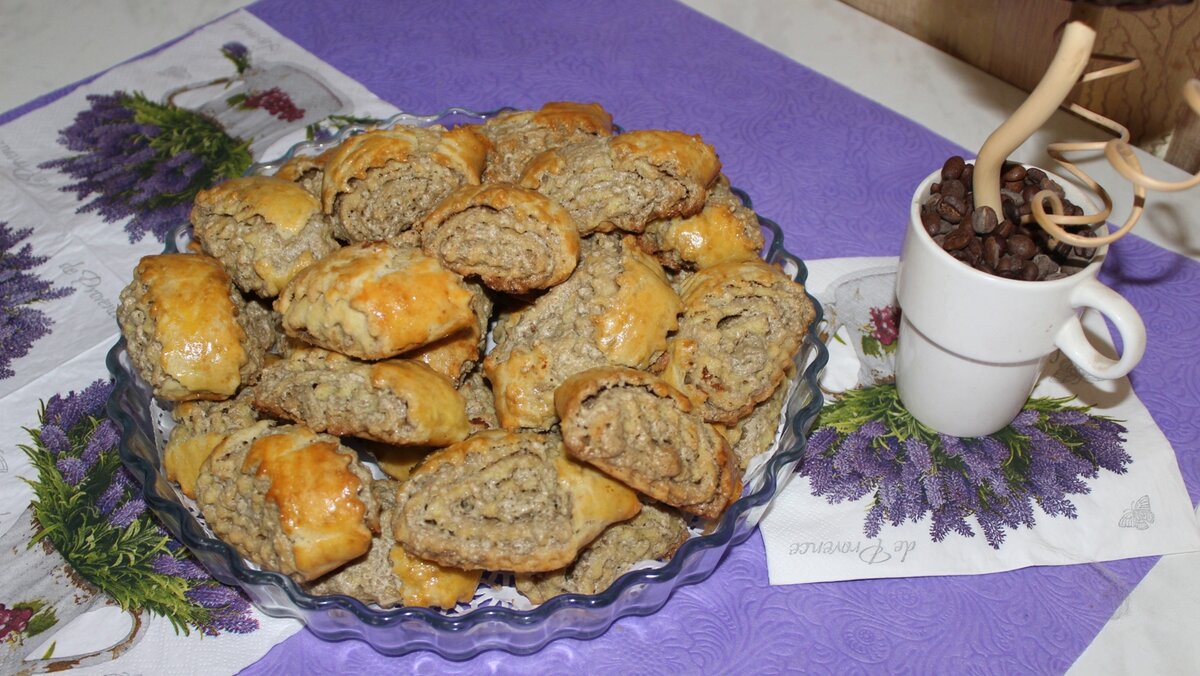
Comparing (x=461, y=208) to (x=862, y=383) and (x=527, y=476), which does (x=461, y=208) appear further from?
(x=862, y=383)

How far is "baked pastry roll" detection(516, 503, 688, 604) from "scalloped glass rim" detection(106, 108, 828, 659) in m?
0.04

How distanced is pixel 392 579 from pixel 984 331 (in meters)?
1.22

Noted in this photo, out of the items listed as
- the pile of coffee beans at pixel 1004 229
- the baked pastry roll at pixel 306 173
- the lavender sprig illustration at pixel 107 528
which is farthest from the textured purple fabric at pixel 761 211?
the baked pastry roll at pixel 306 173

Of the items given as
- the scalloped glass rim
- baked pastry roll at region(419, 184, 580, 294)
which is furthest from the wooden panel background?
baked pastry roll at region(419, 184, 580, 294)

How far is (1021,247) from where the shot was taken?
1859 millimetres

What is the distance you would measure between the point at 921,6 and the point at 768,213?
1.18 m

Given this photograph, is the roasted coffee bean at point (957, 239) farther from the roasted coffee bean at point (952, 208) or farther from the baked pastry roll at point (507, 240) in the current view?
the baked pastry roll at point (507, 240)

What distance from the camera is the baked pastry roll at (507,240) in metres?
1.85

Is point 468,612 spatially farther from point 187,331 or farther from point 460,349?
point 187,331

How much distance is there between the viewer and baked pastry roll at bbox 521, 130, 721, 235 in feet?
6.47

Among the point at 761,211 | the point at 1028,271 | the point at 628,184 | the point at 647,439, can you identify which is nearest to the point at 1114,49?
the point at 761,211

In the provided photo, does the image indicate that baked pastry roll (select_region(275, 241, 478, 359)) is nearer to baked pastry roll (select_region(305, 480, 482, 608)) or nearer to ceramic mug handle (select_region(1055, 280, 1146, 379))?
baked pastry roll (select_region(305, 480, 482, 608))

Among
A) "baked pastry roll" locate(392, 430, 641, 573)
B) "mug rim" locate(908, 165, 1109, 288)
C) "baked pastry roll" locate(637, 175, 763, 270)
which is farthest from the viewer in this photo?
"baked pastry roll" locate(637, 175, 763, 270)

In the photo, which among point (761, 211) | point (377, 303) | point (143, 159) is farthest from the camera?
point (143, 159)
